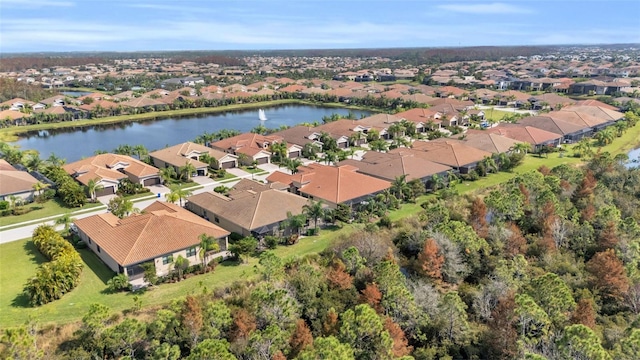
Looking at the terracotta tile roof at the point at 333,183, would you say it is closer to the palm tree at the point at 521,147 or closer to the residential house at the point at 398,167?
the residential house at the point at 398,167

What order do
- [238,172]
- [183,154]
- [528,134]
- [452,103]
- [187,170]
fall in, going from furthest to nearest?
[452,103]
[528,134]
[183,154]
[238,172]
[187,170]

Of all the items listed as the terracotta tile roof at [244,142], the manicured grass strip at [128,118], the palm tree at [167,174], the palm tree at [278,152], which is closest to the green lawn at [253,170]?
the palm tree at [278,152]

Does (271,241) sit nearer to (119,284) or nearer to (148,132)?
(119,284)

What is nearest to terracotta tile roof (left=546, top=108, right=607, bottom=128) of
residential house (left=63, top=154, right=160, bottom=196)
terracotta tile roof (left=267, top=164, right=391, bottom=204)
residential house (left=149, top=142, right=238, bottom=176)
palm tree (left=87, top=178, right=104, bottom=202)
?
terracotta tile roof (left=267, top=164, right=391, bottom=204)

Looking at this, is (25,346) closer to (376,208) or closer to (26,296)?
(26,296)

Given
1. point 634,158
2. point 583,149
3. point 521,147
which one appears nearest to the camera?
point 521,147

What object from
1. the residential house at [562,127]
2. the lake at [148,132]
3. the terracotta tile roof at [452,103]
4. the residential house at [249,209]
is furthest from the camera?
the terracotta tile roof at [452,103]

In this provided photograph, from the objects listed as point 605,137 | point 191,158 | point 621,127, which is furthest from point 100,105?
point 621,127
